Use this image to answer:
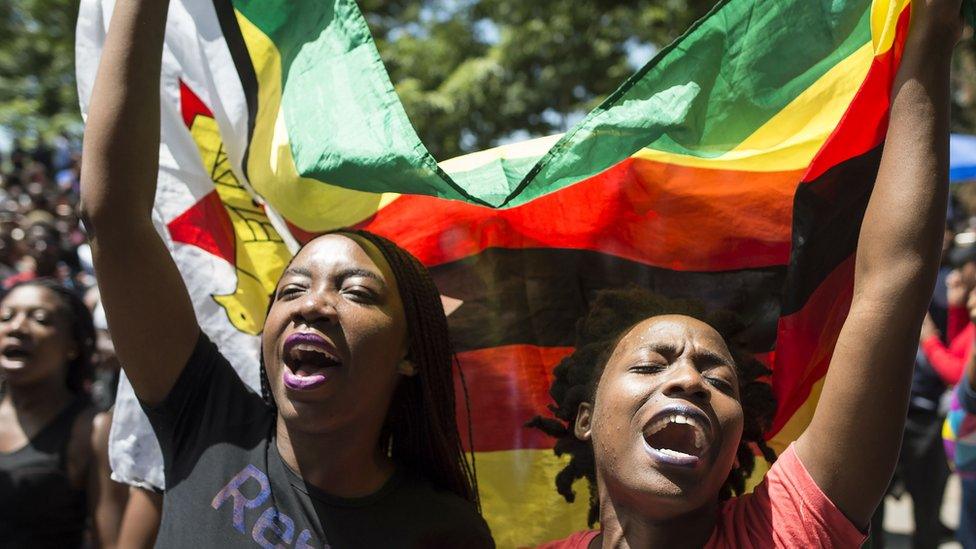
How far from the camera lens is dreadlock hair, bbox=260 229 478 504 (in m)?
2.38

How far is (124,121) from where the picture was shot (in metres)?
2.10

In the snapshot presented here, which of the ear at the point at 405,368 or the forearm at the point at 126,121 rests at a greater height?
the forearm at the point at 126,121

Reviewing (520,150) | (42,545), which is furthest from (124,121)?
(42,545)

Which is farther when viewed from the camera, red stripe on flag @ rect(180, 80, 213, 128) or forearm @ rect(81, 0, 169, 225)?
red stripe on flag @ rect(180, 80, 213, 128)

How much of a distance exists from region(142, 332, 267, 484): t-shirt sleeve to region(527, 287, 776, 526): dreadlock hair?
28.2 inches

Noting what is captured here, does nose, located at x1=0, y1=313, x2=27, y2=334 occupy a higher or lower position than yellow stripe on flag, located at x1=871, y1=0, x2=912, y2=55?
lower

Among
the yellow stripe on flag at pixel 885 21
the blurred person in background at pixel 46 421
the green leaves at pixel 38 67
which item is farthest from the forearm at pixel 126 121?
the green leaves at pixel 38 67

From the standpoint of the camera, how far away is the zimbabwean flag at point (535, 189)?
2.27 m

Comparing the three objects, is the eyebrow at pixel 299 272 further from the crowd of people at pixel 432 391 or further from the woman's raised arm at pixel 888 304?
the woman's raised arm at pixel 888 304

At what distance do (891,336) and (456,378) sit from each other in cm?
124

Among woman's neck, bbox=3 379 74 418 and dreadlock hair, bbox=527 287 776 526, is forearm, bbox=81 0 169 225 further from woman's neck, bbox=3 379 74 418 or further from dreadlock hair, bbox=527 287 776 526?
woman's neck, bbox=3 379 74 418

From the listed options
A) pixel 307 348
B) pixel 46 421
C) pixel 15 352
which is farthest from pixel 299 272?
pixel 15 352

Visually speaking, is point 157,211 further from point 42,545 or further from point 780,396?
point 780,396

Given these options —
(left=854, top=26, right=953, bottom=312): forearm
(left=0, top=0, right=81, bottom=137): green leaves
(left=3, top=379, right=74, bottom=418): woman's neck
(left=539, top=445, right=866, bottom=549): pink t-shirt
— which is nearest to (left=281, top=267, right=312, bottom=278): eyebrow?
(left=539, top=445, right=866, bottom=549): pink t-shirt
